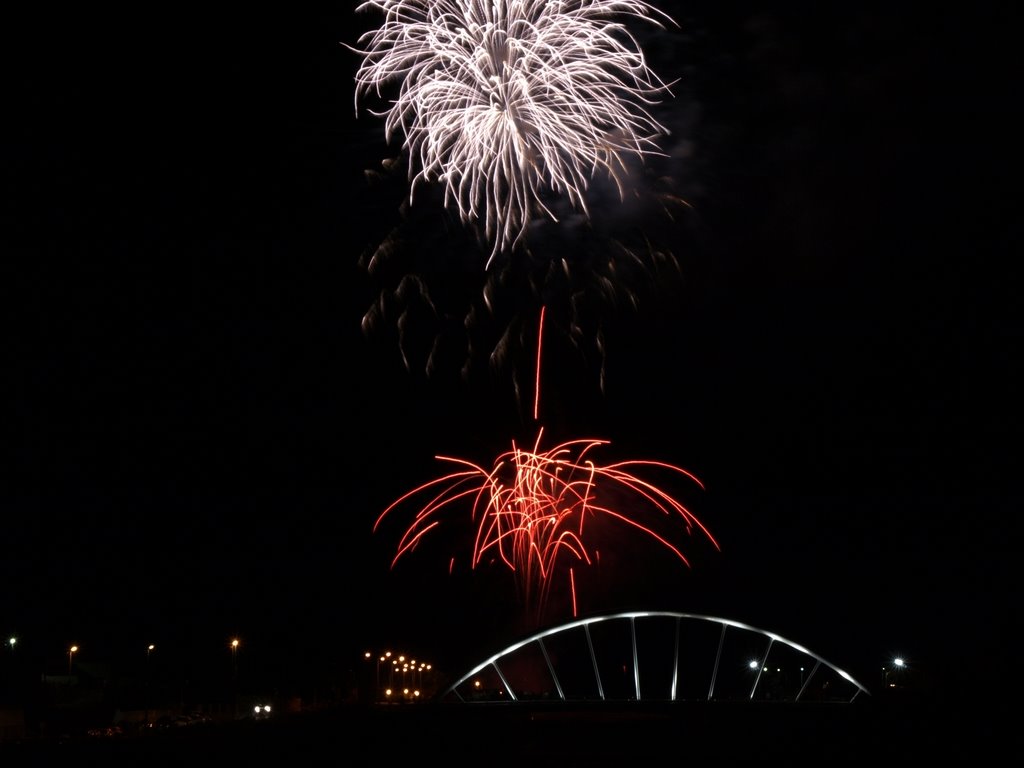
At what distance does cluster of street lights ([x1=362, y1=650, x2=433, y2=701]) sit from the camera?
340ft

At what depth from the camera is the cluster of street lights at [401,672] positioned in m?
104

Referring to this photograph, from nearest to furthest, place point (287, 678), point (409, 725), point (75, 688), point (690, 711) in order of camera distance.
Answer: point (409, 725) < point (690, 711) < point (75, 688) < point (287, 678)

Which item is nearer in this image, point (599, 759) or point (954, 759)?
point (954, 759)

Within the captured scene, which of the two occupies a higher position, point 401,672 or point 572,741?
point 401,672

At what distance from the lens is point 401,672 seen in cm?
13462

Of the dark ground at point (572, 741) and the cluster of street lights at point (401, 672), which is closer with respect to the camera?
the dark ground at point (572, 741)

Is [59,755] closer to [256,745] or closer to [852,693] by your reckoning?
[256,745]

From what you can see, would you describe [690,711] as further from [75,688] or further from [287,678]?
[287,678]

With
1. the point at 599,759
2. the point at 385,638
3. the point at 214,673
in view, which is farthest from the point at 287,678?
the point at 599,759

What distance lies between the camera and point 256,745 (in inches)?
871

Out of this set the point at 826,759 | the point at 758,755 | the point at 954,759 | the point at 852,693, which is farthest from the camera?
the point at 852,693

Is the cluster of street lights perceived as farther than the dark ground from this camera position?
Yes

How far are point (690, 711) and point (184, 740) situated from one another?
22.1 meters

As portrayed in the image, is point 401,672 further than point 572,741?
Yes
